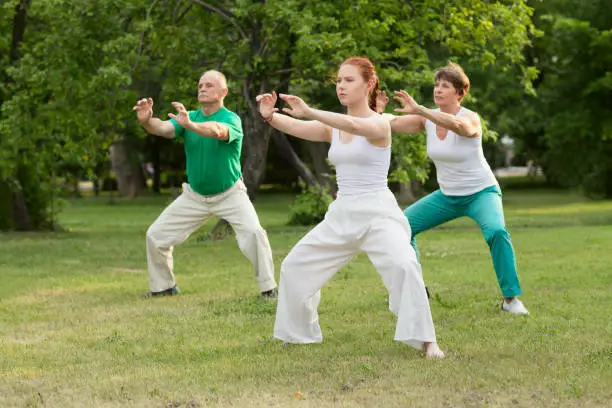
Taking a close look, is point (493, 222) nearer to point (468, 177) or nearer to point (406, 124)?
point (468, 177)

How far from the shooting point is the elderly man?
10.2 meters

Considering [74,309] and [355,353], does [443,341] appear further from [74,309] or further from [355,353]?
[74,309]

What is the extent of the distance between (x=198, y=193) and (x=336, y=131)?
344 cm

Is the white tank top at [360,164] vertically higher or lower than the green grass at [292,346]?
higher

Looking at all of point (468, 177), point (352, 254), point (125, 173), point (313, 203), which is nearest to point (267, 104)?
point (352, 254)

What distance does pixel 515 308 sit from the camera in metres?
9.31

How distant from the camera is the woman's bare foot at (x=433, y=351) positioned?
7164 millimetres

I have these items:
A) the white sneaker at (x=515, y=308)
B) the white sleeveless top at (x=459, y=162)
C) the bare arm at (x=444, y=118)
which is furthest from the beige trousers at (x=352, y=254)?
the white sneaker at (x=515, y=308)

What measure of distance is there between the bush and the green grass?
854 centimetres

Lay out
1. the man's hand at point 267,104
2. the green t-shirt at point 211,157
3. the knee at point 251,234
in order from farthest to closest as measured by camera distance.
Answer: the knee at point 251,234 < the green t-shirt at point 211,157 < the man's hand at point 267,104

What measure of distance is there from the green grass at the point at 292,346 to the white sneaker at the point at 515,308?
0.46ft

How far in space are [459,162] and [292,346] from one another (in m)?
2.56

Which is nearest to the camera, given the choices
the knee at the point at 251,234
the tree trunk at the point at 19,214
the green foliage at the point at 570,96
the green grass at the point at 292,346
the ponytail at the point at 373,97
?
the green grass at the point at 292,346

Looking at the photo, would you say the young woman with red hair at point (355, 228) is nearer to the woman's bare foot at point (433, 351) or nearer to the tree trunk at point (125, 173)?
→ the woman's bare foot at point (433, 351)
